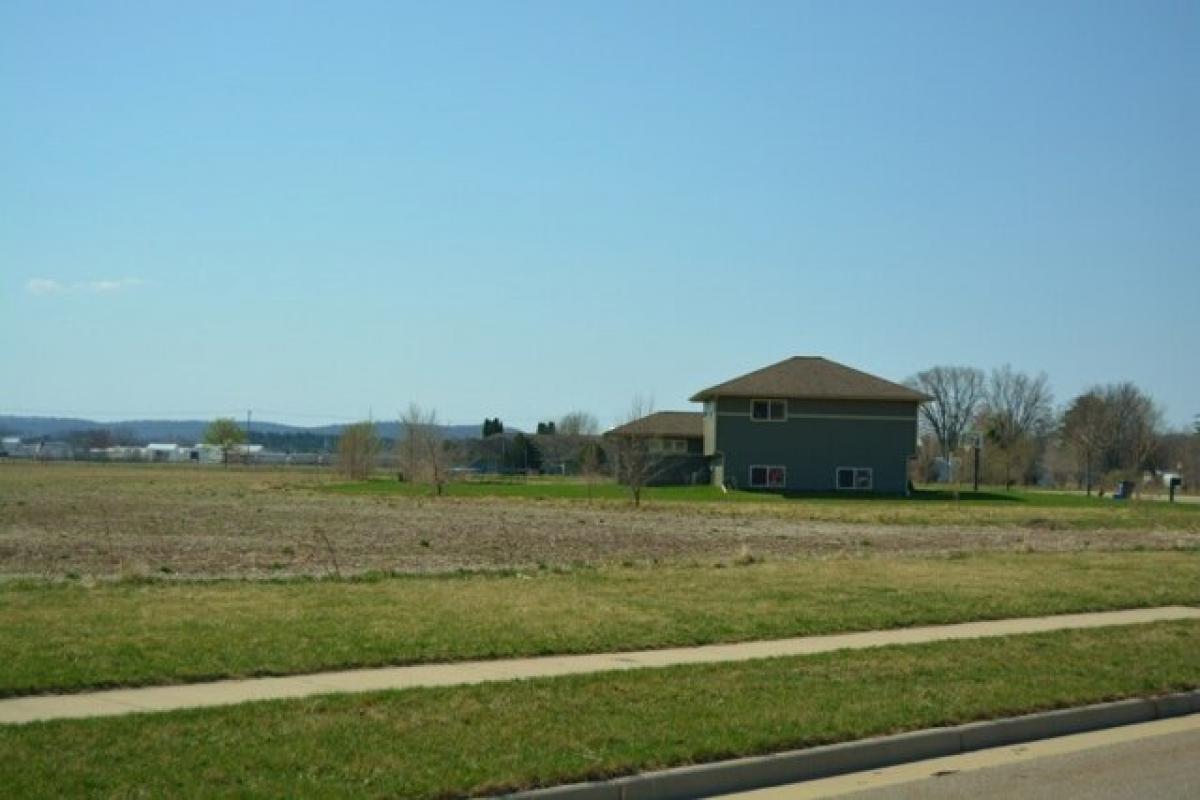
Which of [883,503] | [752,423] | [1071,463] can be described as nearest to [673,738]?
[883,503]

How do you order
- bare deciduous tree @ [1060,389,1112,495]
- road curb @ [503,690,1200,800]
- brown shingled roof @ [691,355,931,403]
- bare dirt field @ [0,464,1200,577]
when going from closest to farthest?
road curb @ [503,690,1200,800]
bare dirt field @ [0,464,1200,577]
brown shingled roof @ [691,355,931,403]
bare deciduous tree @ [1060,389,1112,495]

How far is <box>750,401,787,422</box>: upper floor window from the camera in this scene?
80062mm

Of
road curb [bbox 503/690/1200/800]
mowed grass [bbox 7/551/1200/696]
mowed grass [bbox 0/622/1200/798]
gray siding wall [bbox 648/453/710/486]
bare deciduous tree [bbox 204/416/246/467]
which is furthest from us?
bare deciduous tree [bbox 204/416/246/467]

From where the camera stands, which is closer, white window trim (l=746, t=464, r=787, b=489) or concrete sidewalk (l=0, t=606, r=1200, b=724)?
concrete sidewalk (l=0, t=606, r=1200, b=724)

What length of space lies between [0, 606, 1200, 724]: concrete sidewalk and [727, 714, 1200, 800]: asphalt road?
3284 mm

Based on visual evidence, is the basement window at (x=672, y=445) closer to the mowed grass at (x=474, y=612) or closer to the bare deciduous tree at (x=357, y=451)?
the bare deciduous tree at (x=357, y=451)

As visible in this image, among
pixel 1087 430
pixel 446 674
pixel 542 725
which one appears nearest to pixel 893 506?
pixel 446 674

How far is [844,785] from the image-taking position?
32.7 ft

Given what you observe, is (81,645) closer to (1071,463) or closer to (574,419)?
(1071,463)

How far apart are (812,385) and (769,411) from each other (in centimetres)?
298

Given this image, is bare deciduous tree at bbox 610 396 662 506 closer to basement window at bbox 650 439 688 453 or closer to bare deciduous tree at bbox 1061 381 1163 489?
basement window at bbox 650 439 688 453

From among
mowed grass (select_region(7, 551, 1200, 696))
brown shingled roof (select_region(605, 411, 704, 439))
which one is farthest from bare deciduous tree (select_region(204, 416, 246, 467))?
mowed grass (select_region(7, 551, 1200, 696))

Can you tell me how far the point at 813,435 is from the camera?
8019 centimetres

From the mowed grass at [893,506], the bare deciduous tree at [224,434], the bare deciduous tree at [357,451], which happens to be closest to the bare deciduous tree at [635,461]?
the mowed grass at [893,506]
